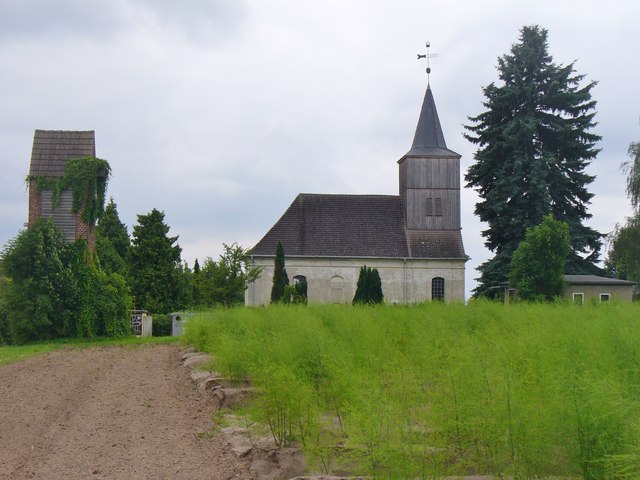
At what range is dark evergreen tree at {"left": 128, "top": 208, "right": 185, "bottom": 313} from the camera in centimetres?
3697

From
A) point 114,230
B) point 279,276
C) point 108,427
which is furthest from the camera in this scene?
point 114,230

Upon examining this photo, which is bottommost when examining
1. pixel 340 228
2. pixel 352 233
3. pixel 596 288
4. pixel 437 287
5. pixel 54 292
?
pixel 54 292

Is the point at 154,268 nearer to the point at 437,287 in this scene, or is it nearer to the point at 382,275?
the point at 382,275

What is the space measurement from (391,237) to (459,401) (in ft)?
131

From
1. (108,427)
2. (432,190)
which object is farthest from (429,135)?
(108,427)

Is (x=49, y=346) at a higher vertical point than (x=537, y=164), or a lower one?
lower

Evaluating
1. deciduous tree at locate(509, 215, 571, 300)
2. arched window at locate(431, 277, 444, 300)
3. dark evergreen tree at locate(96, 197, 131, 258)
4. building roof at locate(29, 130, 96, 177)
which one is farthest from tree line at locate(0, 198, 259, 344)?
dark evergreen tree at locate(96, 197, 131, 258)

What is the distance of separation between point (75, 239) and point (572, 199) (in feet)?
82.3

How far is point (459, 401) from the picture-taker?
534 cm

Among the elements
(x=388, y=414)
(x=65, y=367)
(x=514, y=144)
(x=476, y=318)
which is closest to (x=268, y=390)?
(x=388, y=414)

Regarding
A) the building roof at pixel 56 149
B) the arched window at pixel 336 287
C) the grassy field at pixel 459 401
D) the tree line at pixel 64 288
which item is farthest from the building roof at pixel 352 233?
the grassy field at pixel 459 401

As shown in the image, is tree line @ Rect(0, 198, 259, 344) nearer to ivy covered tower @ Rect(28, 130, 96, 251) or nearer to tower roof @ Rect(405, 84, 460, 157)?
ivy covered tower @ Rect(28, 130, 96, 251)

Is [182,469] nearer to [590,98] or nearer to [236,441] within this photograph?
[236,441]

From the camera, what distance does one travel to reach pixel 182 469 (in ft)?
23.2
